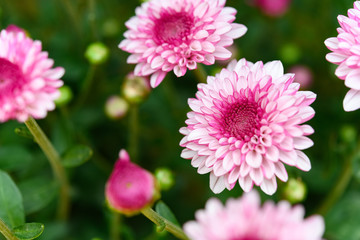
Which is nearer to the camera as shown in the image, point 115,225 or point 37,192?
point 115,225

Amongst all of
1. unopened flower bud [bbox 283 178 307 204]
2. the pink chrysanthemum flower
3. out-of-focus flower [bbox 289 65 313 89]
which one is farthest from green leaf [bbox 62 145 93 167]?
out-of-focus flower [bbox 289 65 313 89]

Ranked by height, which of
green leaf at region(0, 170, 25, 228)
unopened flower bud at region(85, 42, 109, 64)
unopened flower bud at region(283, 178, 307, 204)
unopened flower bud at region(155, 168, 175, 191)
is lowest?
green leaf at region(0, 170, 25, 228)

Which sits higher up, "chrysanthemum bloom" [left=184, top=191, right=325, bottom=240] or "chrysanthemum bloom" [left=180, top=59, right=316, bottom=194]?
"chrysanthemum bloom" [left=180, top=59, right=316, bottom=194]

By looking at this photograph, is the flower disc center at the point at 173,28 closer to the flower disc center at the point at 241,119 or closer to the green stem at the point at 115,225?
the flower disc center at the point at 241,119

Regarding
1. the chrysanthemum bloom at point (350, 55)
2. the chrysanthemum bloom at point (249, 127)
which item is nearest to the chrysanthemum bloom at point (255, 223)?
the chrysanthemum bloom at point (249, 127)

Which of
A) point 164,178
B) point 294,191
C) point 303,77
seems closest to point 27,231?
point 164,178

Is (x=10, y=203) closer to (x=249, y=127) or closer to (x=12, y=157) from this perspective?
(x=12, y=157)

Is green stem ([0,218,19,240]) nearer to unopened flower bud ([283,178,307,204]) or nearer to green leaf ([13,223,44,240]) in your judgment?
green leaf ([13,223,44,240])
